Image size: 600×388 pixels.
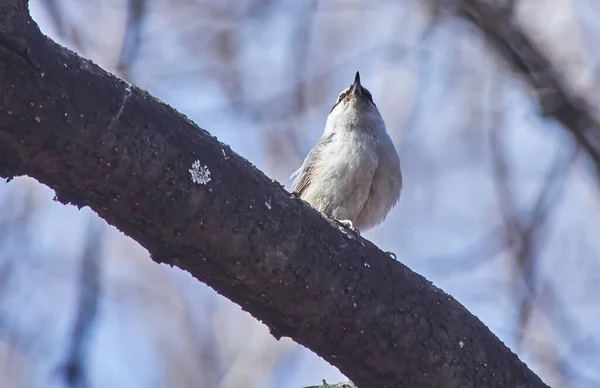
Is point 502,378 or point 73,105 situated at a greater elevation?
point 502,378

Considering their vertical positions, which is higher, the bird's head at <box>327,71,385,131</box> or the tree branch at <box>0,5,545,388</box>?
the bird's head at <box>327,71,385,131</box>

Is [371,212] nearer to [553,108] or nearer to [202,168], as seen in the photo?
[553,108]

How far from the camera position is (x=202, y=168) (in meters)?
2.31

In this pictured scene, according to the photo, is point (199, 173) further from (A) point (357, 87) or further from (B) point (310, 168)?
(A) point (357, 87)

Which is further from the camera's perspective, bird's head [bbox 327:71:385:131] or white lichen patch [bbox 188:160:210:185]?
bird's head [bbox 327:71:385:131]

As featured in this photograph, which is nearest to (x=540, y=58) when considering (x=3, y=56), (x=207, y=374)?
(x=3, y=56)

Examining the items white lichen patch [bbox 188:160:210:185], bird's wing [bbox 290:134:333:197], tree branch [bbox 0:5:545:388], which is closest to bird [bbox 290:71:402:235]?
bird's wing [bbox 290:134:333:197]

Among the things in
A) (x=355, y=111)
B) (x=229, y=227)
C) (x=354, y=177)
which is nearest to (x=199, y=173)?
(x=229, y=227)

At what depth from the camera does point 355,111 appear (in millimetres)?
5914

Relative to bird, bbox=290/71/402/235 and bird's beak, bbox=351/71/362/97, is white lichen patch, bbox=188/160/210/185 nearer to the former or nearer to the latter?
bird, bbox=290/71/402/235

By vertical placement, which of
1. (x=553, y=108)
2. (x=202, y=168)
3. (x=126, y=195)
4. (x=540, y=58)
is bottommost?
(x=126, y=195)

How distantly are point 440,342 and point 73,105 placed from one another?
1512 millimetres

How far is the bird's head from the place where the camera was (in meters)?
5.75

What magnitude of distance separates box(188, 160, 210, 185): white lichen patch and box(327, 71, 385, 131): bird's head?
3.44 metres
